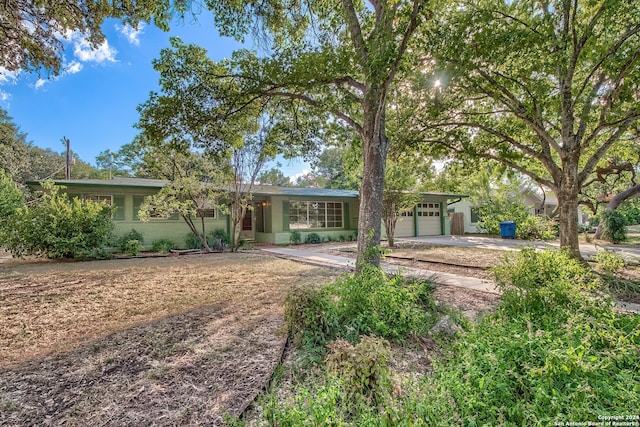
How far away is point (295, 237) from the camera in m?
14.4

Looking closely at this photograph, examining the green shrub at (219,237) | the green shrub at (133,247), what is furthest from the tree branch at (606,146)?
the green shrub at (133,247)

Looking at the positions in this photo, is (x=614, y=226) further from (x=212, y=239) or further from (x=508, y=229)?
(x=212, y=239)

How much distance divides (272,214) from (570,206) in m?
11.0

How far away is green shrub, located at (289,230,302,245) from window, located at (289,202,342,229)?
0.99ft

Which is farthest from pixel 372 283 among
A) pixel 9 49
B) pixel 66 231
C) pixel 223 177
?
pixel 66 231

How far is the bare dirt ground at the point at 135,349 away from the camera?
2.09 metres

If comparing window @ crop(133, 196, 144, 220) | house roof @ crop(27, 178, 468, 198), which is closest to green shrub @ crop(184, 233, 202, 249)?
window @ crop(133, 196, 144, 220)

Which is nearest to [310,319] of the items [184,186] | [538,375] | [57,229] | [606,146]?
[538,375]

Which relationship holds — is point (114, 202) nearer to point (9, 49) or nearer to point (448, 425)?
point (9, 49)

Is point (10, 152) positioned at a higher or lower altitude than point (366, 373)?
higher

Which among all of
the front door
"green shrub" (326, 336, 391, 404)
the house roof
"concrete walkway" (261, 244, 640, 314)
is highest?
the house roof

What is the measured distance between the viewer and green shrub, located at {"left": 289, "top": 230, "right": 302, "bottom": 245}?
1434 cm

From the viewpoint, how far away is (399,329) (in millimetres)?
3039

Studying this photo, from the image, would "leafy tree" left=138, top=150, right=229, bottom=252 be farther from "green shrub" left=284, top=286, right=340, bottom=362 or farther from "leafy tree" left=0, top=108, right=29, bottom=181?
"leafy tree" left=0, top=108, right=29, bottom=181
